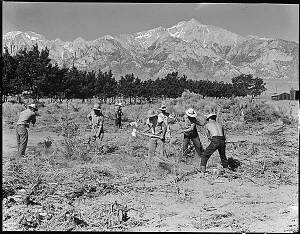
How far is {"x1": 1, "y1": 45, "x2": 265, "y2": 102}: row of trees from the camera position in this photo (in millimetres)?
27344

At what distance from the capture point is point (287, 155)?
9930 mm

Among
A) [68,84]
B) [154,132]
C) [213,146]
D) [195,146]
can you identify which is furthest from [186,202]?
[68,84]

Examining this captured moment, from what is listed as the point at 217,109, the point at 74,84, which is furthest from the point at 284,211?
the point at 74,84

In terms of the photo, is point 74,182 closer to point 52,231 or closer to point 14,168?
point 14,168

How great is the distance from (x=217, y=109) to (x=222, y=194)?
16.9 m

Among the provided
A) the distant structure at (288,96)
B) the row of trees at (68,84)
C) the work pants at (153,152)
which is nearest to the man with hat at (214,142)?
the work pants at (153,152)

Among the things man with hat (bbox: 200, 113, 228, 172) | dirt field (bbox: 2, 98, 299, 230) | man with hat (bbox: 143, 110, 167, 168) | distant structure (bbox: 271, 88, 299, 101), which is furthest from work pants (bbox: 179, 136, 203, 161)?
distant structure (bbox: 271, 88, 299, 101)

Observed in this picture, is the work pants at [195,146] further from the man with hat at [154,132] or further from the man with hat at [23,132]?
the man with hat at [23,132]

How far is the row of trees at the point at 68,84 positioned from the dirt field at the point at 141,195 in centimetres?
792

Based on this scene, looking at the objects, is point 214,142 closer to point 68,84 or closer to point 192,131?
point 192,131

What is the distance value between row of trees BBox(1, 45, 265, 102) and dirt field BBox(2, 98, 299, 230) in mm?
7921

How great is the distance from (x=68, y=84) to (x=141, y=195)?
30771 mm

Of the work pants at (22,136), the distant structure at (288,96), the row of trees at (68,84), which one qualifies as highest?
the row of trees at (68,84)

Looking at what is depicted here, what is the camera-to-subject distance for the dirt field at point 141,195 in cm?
489
